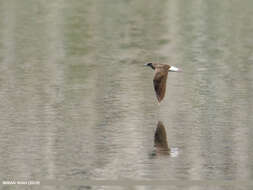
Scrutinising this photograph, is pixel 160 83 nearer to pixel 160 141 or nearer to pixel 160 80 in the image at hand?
pixel 160 80

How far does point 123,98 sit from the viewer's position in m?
17.3

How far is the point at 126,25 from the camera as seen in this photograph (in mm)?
29234

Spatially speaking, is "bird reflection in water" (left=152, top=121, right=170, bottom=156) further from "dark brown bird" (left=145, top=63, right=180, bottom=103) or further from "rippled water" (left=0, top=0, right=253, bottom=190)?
"dark brown bird" (left=145, top=63, right=180, bottom=103)

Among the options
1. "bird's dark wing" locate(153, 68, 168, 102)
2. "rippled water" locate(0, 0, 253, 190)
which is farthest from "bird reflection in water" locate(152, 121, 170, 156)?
"bird's dark wing" locate(153, 68, 168, 102)

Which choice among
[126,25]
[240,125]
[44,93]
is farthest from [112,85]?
[126,25]

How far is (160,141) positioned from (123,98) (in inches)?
128

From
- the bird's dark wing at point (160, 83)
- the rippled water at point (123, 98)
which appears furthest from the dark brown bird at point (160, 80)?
the rippled water at point (123, 98)

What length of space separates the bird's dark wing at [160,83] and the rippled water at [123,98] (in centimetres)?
46

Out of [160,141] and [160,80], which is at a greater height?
[160,80]

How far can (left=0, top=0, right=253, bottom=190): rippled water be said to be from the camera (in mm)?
13008

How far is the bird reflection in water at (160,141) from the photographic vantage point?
13.6 m

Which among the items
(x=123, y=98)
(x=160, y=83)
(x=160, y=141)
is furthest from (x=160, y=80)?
(x=160, y=141)

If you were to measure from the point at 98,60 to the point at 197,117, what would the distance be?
22.2 ft

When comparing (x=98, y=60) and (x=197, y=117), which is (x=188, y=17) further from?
(x=197, y=117)
